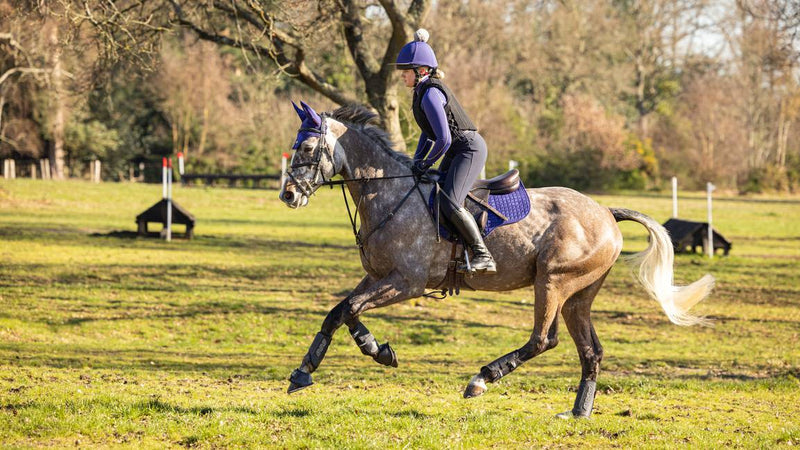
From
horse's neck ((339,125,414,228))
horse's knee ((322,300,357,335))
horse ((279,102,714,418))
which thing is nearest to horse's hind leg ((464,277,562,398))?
horse ((279,102,714,418))

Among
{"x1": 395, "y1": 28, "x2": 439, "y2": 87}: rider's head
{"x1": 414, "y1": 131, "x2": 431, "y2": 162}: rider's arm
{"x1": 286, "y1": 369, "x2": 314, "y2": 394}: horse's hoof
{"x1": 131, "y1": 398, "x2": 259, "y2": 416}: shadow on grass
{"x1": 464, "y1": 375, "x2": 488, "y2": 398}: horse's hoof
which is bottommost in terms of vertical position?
{"x1": 131, "y1": 398, "x2": 259, "y2": 416}: shadow on grass

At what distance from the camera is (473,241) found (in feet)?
26.8

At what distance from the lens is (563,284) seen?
8.53 m

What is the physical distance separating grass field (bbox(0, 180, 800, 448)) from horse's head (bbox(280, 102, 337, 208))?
83.3 inches

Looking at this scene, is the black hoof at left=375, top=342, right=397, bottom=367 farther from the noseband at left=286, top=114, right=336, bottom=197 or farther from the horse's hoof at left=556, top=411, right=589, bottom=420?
the horse's hoof at left=556, top=411, right=589, bottom=420

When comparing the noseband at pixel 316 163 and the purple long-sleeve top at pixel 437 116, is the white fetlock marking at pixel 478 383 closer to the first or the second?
the purple long-sleeve top at pixel 437 116

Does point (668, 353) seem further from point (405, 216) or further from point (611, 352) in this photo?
point (405, 216)

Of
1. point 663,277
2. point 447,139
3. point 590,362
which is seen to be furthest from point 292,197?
point 663,277

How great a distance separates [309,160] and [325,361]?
5744 mm

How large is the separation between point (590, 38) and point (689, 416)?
222ft

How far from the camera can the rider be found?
314 inches

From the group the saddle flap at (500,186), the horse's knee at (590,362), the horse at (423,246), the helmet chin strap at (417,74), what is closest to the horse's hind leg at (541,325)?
the horse at (423,246)

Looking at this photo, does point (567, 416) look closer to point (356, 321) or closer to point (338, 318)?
point (356, 321)

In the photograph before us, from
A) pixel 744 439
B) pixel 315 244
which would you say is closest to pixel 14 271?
pixel 315 244
